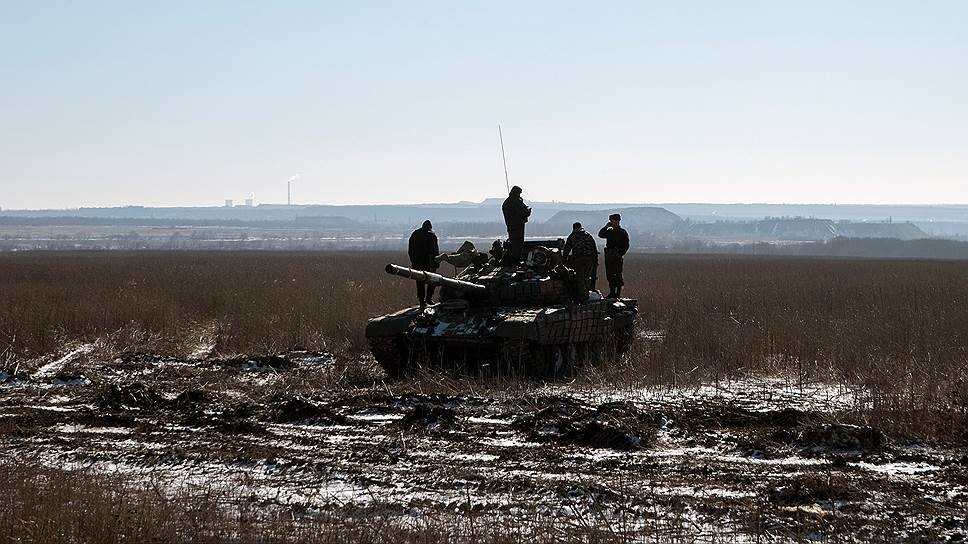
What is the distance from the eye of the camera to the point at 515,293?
51.1 ft

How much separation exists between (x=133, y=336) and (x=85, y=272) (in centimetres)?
2235

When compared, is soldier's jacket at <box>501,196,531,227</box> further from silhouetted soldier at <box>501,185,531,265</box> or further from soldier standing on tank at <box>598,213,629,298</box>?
soldier standing on tank at <box>598,213,629,298</box>

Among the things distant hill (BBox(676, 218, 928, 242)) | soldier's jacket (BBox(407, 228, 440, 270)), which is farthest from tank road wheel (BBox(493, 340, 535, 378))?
distant hill (BBox(676, 218, 928, 242))

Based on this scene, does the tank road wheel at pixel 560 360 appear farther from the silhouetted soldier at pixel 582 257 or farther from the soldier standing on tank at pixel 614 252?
the soldier standing on tank at pixel 614 252

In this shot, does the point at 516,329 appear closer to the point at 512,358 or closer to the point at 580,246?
the point at 512,358

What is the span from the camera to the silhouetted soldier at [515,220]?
Result: 16312 mm

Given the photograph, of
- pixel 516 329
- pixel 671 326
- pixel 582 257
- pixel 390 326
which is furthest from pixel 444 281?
pixel 671 326

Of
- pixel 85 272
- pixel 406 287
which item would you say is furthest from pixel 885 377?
pixel 85 272

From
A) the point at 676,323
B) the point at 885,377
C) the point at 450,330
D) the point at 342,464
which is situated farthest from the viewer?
the point at 676,323

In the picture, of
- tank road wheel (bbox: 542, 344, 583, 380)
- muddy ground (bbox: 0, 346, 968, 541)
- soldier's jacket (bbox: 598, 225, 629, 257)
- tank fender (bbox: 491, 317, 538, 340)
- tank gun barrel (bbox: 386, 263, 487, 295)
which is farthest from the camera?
soldier's jacket (bbox: 598, 225, 629, 257)

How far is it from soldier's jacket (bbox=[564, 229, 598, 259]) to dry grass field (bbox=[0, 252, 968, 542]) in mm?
1684

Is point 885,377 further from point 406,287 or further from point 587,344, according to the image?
point 406,287

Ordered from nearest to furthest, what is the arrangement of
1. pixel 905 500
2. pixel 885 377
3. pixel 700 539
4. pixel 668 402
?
pixel 700 539 < pixel 905 500 < pixel 668 402 < pixel 885 377

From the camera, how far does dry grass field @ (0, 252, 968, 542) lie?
768cm
